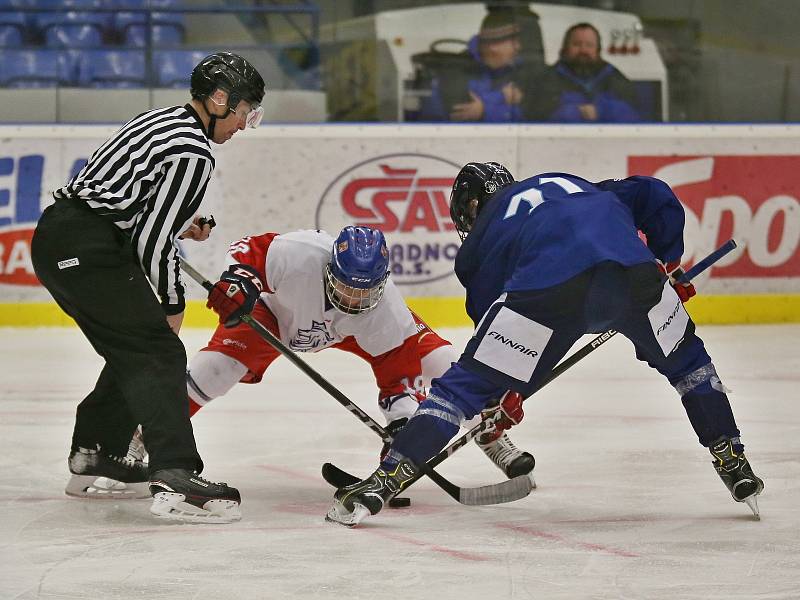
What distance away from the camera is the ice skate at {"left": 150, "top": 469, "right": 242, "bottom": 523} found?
3113mm

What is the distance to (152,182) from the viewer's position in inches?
122

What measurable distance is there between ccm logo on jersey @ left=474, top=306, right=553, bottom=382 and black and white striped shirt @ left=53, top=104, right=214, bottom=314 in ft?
2.49

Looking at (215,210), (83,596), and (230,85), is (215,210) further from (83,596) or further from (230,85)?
(83,596)

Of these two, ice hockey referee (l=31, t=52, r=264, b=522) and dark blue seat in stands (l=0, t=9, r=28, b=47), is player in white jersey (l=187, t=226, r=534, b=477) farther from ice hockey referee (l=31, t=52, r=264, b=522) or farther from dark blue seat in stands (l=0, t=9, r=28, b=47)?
dark blue seat in stands (l=0, t=9, r=28, b=47)

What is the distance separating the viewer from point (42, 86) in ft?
23.0

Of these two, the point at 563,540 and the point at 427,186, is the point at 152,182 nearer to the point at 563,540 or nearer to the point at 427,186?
the point at 563,540

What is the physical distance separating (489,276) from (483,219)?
130 millimetres

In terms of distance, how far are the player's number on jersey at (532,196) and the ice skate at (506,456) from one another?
75cm

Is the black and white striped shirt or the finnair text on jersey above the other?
the black and white striped shirt

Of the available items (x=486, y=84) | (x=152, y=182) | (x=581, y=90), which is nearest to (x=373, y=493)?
(x=152, y=182)

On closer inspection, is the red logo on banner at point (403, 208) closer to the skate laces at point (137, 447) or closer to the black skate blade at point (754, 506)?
the skate laces at point (137, 447)

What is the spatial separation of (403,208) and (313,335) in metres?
3.35

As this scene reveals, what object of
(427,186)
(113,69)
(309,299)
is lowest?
(427,186)

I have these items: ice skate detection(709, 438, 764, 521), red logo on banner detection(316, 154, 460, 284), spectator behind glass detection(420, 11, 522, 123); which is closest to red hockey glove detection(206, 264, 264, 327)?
ice skate detection(709, 438, 764, 521)
